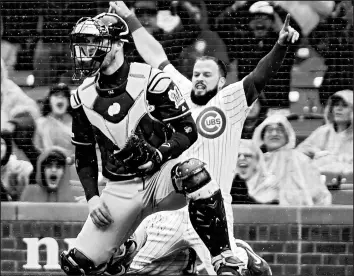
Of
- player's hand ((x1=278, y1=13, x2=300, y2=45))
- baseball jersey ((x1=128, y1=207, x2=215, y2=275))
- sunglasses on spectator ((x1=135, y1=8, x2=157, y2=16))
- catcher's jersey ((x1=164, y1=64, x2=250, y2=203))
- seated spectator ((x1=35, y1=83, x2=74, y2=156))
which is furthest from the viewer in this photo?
sunglasses on spectator ((x1=135, y1=8, x2=157, y2=16))

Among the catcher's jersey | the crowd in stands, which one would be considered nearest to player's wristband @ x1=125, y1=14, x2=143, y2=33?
the crowd in stands

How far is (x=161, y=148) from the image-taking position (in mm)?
5934

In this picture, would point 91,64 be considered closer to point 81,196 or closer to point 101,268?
point 101,268

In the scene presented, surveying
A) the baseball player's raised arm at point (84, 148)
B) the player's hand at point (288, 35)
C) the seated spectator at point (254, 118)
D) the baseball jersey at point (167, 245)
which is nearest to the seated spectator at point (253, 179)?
the seated spectator at point (254, 118)

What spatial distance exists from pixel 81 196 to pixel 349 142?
1975 mm

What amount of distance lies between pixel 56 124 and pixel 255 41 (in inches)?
63.1

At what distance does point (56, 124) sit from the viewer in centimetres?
830

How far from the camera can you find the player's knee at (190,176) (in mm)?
5902

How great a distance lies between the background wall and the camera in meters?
8.02

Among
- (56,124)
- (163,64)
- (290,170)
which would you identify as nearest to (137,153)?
(163,64)

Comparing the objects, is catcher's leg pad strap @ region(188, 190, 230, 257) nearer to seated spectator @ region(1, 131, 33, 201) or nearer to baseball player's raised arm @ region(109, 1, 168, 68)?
baseball player's raised arm @ region(109, 1, 168, 68)

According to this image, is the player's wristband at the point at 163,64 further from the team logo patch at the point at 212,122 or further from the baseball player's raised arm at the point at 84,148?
the baseball player's raised arm at the point at 84,148

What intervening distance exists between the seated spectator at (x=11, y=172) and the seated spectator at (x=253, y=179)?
158 cm

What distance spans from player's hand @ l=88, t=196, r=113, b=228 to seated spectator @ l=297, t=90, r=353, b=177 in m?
2.20
